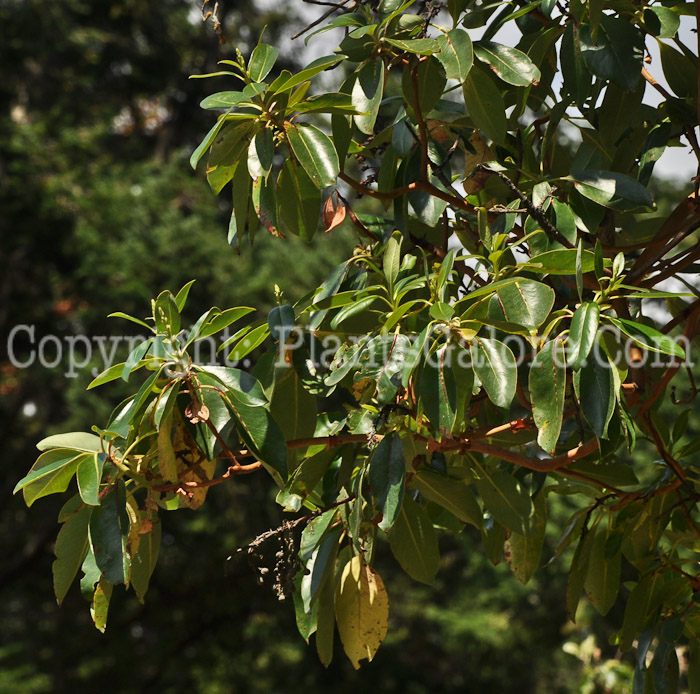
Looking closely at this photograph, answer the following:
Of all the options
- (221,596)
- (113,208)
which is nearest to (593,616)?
(221,596)

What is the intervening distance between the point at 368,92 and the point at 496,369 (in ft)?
1.25

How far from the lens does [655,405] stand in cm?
132

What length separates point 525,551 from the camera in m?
1.26

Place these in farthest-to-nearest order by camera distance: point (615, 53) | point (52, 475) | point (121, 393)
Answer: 1. point (121, 393)
2. point (615, 53)
3. point (52, 475)

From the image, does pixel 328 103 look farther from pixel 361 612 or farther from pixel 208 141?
pixel 361 612

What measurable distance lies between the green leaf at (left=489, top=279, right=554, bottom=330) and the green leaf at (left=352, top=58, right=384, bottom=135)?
0.27m

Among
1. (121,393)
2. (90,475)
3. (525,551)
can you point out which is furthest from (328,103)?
(121,393)

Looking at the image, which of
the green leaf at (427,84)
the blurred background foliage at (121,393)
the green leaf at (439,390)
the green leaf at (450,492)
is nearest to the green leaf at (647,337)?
the green leaf at (439,390)

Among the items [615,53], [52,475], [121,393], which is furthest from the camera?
[121,393]

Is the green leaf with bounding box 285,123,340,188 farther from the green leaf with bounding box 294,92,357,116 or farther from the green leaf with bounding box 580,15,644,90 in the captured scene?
the green leaf with bounding box 580,15,644,90

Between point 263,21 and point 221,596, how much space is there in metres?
4.96

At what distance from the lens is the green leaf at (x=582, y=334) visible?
833 mm

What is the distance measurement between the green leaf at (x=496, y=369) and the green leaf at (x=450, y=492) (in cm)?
22

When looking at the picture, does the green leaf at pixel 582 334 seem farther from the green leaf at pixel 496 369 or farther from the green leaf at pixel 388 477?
the green leaf at pixel 388 477
